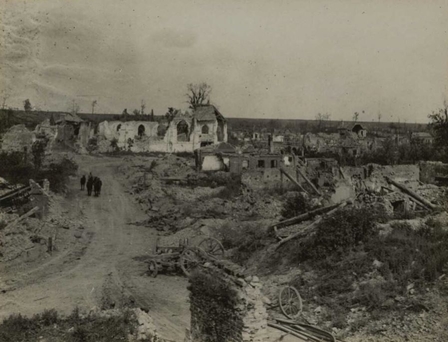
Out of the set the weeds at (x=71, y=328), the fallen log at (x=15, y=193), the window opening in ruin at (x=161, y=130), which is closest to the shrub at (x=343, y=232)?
the weeds at (x=71, y=328)

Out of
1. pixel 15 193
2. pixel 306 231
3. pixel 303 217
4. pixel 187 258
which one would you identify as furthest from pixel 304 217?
pixel 15 193

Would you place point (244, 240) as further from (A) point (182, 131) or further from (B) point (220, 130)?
(A) point (182, 131)

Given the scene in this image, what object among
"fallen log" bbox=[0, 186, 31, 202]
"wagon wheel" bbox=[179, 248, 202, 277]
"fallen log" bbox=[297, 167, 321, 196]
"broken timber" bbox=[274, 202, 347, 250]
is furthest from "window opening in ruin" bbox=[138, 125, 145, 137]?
"broken timber" bbox=[274, 202, 347, 250]

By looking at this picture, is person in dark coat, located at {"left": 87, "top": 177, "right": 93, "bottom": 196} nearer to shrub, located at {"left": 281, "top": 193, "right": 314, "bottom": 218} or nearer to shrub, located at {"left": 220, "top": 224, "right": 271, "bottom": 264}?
shrub, located at {"left": 220, "top": 224, "right": 271, "bottom": 264}

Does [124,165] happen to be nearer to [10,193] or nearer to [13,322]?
[10,193]

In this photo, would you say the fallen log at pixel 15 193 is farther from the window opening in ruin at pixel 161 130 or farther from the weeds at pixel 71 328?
the window opening in ruin at pixel 161 130

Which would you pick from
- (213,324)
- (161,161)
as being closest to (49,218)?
(213,324)
